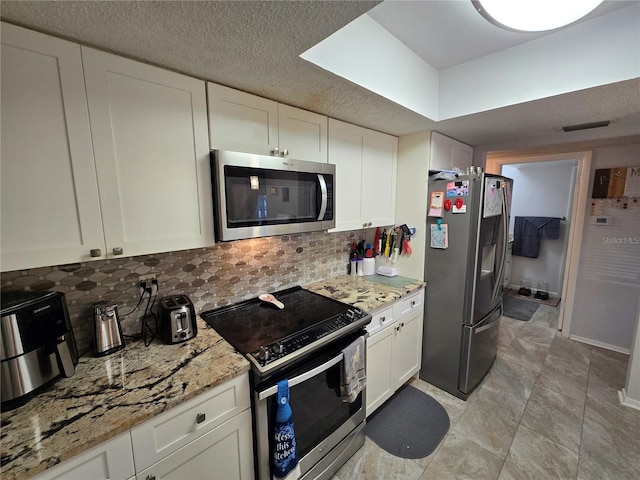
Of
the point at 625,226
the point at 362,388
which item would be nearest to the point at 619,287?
the point at 625,226

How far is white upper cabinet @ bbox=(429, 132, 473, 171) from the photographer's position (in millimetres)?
2205

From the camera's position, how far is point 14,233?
87cm

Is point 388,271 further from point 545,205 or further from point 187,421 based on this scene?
point 545,205

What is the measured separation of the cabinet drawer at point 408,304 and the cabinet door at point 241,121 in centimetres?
139

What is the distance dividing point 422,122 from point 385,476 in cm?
228

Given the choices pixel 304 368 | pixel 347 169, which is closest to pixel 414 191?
pixel 347 169

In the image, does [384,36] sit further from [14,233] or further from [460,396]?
[460,396]

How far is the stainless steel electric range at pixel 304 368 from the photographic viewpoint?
3.88ft

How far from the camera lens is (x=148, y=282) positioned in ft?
4.52

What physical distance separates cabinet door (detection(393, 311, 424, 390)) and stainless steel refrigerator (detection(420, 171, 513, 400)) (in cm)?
10

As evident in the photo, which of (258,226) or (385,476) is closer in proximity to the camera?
(258,226)

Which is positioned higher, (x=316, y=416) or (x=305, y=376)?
(x=305, y=376)

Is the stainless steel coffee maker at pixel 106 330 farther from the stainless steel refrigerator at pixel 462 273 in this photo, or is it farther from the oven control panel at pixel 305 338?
the stainless steel refrigerator at pixel 462 273

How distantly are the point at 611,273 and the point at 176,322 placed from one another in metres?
3.99
